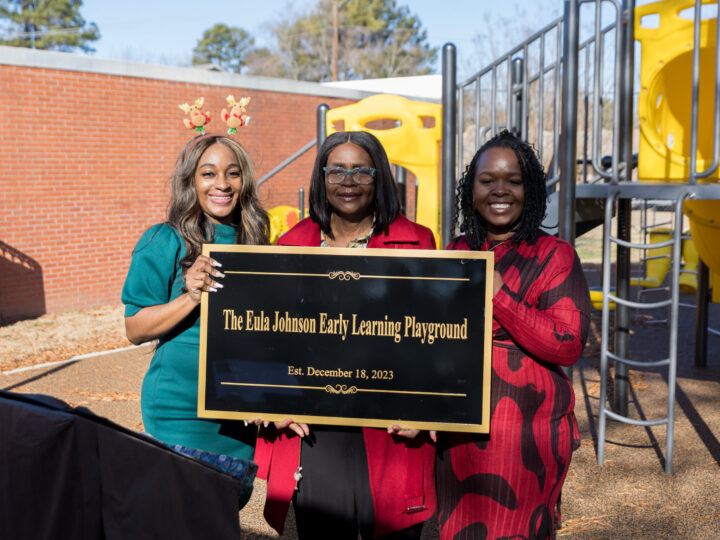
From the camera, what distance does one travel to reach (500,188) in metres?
2.28

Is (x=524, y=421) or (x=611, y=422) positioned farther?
(x=611, y=422)

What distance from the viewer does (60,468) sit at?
156cm

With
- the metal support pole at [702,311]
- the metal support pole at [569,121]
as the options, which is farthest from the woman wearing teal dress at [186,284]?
the metal support pole at [702,311]

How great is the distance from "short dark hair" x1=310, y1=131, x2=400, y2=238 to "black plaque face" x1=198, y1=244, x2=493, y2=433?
361mm

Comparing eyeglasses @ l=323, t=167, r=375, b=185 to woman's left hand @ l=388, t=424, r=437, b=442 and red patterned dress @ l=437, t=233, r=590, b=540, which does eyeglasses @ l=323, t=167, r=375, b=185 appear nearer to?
red patterned dress @ l=437, t=233, r=590, b=540

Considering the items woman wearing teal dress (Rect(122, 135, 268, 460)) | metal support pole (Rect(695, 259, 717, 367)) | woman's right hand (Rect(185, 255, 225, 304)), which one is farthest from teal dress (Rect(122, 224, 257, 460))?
metal support pole (Rect(695, 259, 717, 367))

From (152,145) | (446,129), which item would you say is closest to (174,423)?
(446,129)

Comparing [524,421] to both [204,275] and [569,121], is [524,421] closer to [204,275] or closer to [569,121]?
[204,275]

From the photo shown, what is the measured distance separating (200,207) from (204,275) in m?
0.48

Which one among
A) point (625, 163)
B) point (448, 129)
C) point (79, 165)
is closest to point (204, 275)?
point (448, 129)

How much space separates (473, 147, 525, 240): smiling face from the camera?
2283mm

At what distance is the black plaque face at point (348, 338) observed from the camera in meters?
2.16

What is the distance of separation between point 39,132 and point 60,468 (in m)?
10.7

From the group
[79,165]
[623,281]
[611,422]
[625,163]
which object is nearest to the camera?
[625,163]
